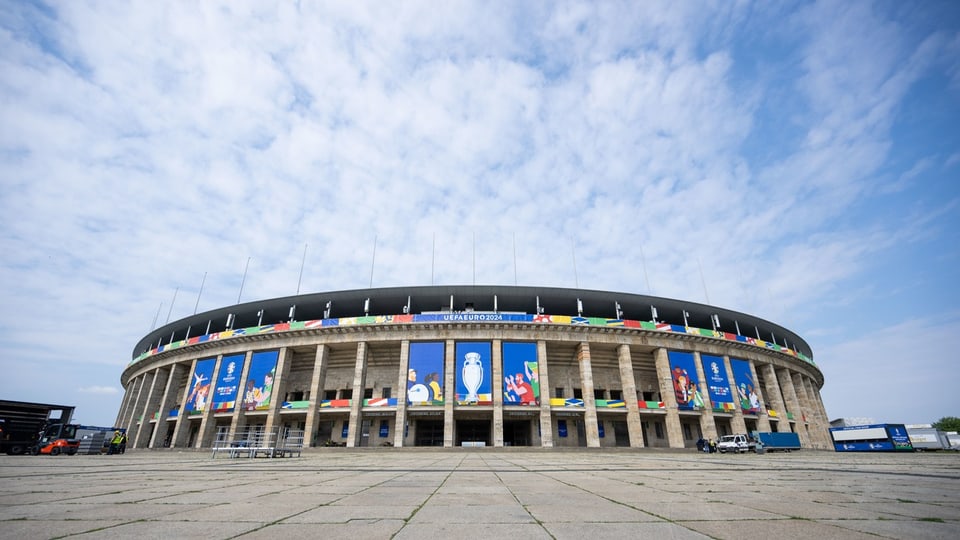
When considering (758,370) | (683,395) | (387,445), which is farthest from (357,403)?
(758,370)

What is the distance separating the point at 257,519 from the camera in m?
3.71

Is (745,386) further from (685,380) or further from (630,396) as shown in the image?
(630,396)

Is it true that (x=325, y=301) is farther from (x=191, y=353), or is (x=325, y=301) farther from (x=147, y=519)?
(x=147, y=519)

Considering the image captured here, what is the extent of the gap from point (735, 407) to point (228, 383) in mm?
52348

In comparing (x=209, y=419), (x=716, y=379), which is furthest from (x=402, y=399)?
(x=716, y=379)

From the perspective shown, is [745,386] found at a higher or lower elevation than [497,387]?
higher

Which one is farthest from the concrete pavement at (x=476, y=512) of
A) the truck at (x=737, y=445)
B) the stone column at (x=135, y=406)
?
the stone column at (x=135, y=406)

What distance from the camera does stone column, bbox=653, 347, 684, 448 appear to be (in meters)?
37.6

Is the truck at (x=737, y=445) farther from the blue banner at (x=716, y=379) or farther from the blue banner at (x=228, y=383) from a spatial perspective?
the blue banner at (x=228, y=383)

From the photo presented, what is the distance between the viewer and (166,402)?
146 ft

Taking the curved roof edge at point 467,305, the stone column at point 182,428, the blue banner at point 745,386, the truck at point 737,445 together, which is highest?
the curved roof edge at point 467,305

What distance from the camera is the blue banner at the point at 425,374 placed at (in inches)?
1444

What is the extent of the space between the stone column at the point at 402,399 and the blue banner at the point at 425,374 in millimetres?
369

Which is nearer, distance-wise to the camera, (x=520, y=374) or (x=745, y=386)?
(x=520, y=374)
